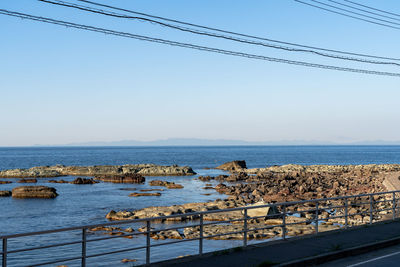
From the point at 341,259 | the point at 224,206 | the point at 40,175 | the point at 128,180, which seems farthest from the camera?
the point at 40,175

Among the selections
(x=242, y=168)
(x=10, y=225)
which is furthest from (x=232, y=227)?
(x=242, y=168)

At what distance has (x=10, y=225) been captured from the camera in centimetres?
3384

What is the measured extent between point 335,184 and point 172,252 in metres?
33.9

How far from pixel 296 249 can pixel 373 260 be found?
194 centimetres

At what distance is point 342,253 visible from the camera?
12.8 meters

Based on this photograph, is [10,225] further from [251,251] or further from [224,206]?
[251,251]

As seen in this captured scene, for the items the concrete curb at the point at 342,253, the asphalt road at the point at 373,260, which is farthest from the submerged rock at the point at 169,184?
the asphalt road at the point at 373,260

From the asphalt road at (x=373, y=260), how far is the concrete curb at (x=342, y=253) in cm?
14

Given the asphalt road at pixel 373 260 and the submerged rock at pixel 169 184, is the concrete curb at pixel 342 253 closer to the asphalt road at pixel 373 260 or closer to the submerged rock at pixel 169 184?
the asphalt road at pixel 373 260

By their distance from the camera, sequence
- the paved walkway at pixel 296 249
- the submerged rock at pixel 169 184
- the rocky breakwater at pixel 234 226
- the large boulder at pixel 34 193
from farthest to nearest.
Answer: the submerged rock at pixel 169 184 → the large boulder at pixel 34 193 → the rocky breakwater at pixel 234 226 → the paved walkway at pixel 296 249

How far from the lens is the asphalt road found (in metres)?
11.9

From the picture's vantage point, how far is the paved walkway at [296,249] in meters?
11.5

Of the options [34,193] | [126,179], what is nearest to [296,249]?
[34,193]

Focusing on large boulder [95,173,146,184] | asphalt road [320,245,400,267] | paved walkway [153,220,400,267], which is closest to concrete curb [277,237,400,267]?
paved walkway [153,220,400,267]
